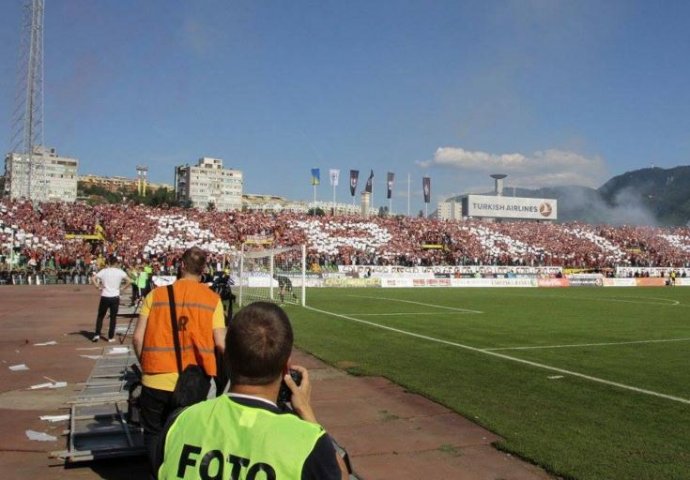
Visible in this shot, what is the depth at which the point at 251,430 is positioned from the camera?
1998mm

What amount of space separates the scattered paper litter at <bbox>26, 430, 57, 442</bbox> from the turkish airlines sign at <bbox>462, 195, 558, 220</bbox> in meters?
78.9

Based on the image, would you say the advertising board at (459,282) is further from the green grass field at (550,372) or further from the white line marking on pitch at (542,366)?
the white line marking on pitch at (542,366)

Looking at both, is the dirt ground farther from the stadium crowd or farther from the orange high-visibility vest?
the stadium crowd

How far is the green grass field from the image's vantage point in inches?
235

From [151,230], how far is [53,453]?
45.2 metres

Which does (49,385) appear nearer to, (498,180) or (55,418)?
(55,418)

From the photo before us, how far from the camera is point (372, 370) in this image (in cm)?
1024

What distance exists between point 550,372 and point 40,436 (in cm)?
768

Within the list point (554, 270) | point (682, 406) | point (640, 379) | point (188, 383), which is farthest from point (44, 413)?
point (554, 270)

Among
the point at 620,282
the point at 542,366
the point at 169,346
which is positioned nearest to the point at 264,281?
the point at 542,366

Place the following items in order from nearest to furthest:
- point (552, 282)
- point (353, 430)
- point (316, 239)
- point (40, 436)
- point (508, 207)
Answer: point (40, 436) → point (353, 430) → point (552, 282) → point (316, 239) → point (508, 207)

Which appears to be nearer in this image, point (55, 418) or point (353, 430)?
point (353, 430)

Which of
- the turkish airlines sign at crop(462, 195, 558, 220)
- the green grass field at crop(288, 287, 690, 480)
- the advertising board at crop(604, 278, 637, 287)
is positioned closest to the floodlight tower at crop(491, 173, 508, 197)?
the turkish airlines sign at crop(462, 195, 558, 220)

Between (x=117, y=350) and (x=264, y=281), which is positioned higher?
(x=264, y=281)
